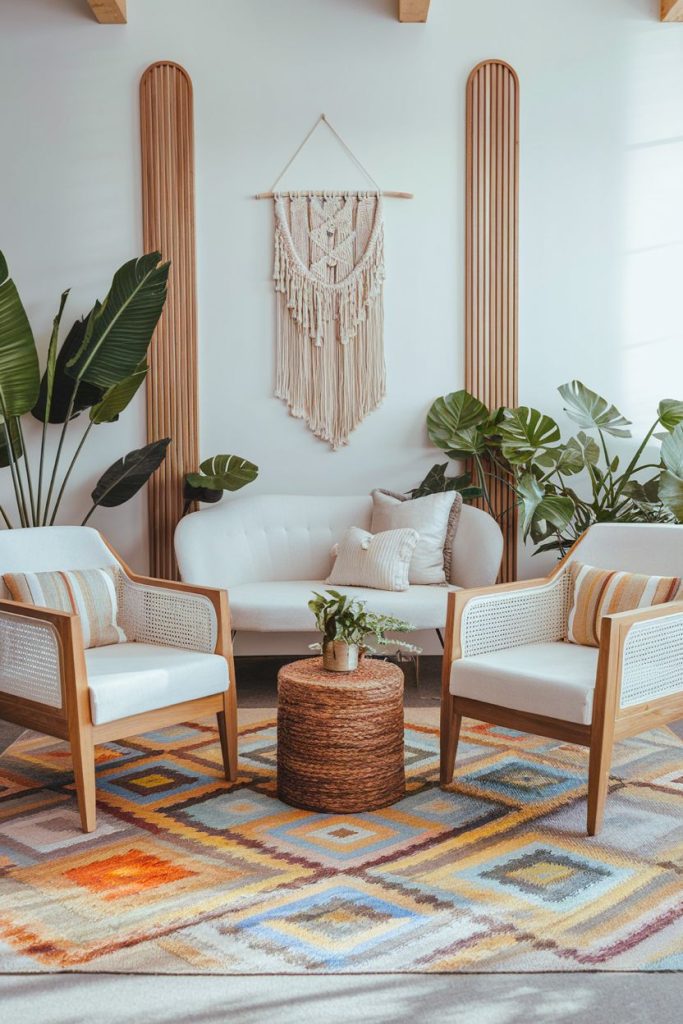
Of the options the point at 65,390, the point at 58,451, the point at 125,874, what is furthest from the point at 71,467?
the point at 125,874

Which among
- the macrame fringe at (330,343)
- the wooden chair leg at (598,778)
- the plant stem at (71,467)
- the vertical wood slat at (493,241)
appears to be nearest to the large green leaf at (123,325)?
the plant stem at (71,467)

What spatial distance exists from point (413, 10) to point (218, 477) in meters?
2.38

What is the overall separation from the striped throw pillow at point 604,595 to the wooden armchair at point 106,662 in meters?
1.17

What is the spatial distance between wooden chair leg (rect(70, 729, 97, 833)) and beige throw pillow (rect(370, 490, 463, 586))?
6.62 ft

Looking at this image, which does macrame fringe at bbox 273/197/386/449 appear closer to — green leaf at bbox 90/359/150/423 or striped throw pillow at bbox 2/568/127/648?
green leaf at bbox 90/359/150/423

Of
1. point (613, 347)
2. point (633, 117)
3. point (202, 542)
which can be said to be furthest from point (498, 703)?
point (633, 117)

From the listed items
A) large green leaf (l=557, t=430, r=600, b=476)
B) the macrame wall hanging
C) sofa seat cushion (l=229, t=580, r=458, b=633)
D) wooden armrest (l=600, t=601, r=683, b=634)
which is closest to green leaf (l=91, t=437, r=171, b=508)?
the macrame wall hanging

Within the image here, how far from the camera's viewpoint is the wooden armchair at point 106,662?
115 inches

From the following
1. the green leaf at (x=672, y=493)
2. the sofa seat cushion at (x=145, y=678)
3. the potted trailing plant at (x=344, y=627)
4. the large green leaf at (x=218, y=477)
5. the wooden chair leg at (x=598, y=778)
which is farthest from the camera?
the large green leaf at (x=218, y=477)

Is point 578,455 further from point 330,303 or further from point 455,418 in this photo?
point 330,303

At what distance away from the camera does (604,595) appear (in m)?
3.41

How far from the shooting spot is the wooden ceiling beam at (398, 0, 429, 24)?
4.80 m

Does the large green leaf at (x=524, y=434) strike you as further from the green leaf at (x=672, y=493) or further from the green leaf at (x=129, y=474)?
the green leaf at (x=129, y=474)

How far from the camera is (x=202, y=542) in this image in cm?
461
